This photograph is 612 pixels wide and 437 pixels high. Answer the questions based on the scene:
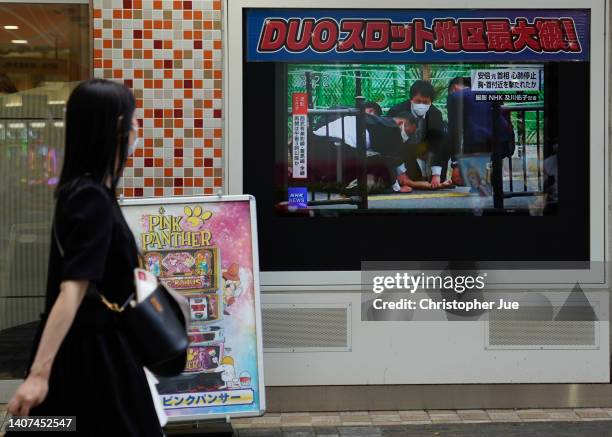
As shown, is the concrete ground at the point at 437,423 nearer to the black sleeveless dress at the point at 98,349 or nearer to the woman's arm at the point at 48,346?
the black sleeveless dress at the point at 98,349

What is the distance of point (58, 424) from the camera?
2984 mm

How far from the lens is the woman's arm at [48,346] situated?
Result: 2.79 m

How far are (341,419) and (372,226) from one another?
1.29 m

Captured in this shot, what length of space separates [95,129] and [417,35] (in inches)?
152

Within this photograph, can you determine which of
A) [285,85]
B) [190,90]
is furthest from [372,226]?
[190,90]

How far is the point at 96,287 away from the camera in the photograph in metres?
2.98

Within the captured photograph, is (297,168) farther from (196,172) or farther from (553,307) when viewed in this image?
(553,307)

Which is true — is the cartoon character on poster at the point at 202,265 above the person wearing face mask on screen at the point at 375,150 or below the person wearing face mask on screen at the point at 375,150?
below

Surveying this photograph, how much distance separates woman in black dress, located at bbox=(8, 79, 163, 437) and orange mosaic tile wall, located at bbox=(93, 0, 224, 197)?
3190 mm

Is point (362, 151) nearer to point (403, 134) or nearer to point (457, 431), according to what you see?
point (403, 134)

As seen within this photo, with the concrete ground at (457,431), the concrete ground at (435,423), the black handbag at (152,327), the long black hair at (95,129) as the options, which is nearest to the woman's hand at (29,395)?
the black handbag at (152,327)

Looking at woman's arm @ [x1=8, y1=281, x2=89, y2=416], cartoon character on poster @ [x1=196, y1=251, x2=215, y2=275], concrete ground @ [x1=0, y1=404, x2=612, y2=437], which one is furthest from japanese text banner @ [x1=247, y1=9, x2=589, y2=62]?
woman's arm @ [x1=8, y1=281, x2=89, y2=416]

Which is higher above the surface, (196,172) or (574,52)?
(574,52)

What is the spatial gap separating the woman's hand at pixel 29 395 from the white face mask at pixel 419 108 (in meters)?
4.16
